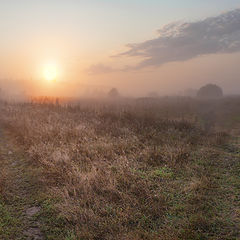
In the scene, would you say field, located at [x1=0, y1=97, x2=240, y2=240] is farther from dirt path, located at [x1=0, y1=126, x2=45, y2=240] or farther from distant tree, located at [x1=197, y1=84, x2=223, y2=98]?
distant tree, located at [x1=197, y1=84, x2=223, y2=98]

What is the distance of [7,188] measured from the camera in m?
5.38

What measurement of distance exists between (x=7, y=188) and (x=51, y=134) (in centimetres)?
416

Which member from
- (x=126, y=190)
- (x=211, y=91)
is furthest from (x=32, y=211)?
(x=211, y=91)

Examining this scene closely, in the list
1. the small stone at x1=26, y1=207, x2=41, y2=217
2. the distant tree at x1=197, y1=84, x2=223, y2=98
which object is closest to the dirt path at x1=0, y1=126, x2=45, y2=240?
the small stone at x1=26, y1=207, x2=41, y2=217

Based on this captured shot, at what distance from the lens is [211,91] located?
63781mm

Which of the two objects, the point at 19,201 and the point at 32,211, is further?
the point at 19,201

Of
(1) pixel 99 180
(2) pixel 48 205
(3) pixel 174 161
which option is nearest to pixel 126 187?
(1) pixel 99 180

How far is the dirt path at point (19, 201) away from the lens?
154 inches

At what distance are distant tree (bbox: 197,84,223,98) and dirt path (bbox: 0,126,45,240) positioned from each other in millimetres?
64014

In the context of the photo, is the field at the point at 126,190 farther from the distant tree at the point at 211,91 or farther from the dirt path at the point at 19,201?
the distant tree at the point at 211,91

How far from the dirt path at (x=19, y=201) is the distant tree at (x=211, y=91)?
210 feet

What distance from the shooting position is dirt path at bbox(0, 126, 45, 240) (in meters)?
3.91

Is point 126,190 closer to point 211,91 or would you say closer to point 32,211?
point 32,211

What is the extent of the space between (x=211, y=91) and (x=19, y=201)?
6740 cm
